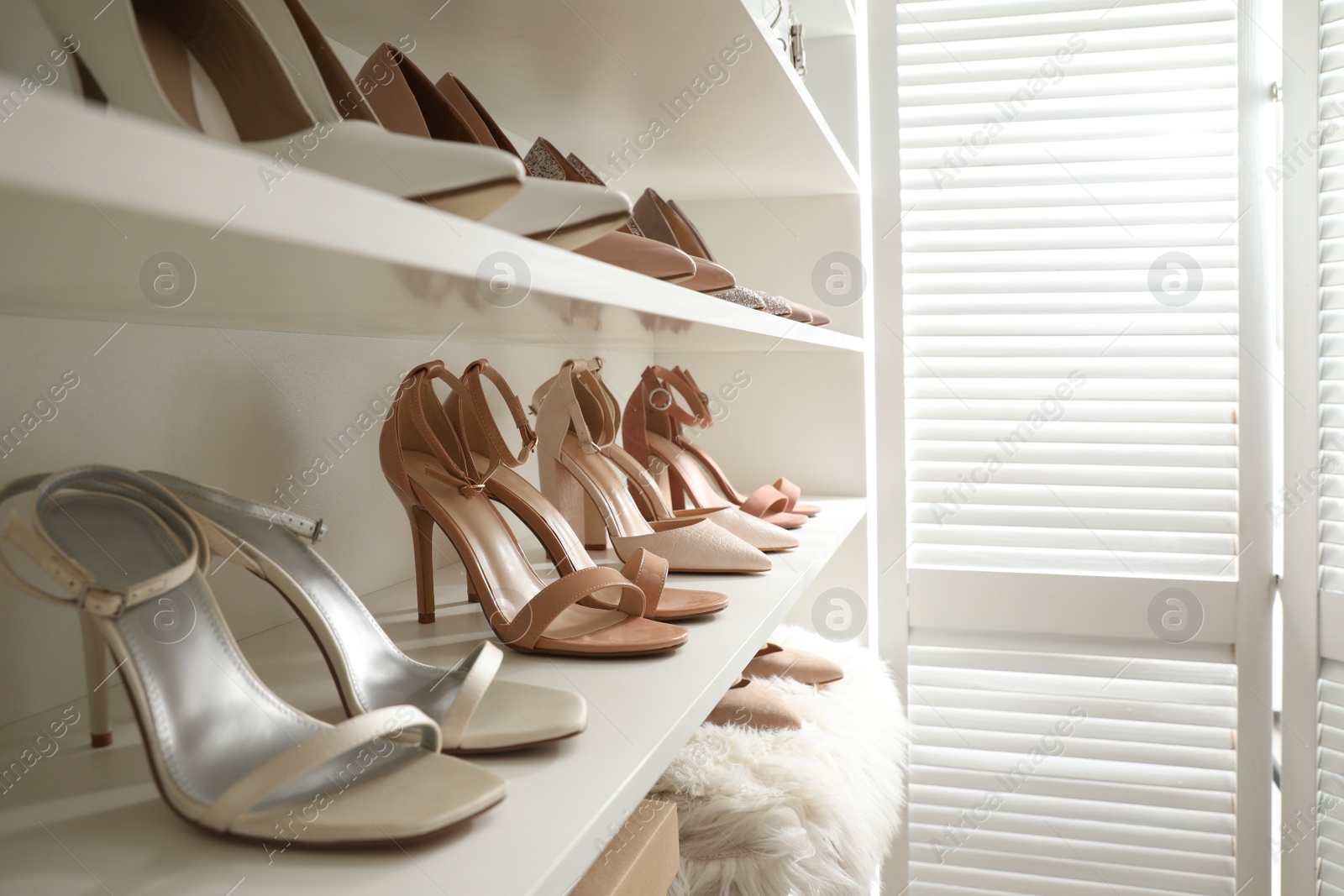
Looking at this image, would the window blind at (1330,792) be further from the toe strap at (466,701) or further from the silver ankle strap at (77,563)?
the silver ankle strap at (77,563)

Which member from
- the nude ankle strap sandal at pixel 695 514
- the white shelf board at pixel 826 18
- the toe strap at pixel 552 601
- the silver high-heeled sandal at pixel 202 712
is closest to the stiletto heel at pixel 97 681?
the silver high-heeled sandal at pixel 202 712

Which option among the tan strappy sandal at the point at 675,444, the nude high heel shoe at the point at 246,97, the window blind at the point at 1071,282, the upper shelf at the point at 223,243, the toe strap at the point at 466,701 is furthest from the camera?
the window blind at the point at 1071,282

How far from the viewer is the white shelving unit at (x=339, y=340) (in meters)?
0.28

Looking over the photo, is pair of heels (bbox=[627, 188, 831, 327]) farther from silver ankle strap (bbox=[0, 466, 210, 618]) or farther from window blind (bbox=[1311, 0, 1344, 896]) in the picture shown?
window blind (bbox=[1311, 0, 1344, 896])

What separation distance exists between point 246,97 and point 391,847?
348mm

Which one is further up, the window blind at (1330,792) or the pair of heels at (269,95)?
the pair of heels at (269,95)

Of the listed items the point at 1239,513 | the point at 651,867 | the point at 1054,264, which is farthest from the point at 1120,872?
the point at 651,867

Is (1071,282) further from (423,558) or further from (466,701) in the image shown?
(466,701)

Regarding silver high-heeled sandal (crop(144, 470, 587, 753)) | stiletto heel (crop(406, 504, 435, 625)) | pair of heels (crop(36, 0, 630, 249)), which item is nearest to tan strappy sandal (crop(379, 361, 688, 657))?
stiletto heel (crop(406, 504, 435, 625))

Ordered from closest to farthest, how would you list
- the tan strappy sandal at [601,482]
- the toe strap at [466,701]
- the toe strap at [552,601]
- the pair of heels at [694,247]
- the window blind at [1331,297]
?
the toe strap at [466,701], the toe strap at [552,601], the pair of heels at [694,247], the tan strappy sandal at [601,482], the window blind at [1331,297]

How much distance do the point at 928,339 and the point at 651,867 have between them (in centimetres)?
132

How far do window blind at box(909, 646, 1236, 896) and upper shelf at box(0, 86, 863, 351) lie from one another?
55.6 inches

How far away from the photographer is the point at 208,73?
1.32ft

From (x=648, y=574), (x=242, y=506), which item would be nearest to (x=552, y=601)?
(x=648, y=574)
